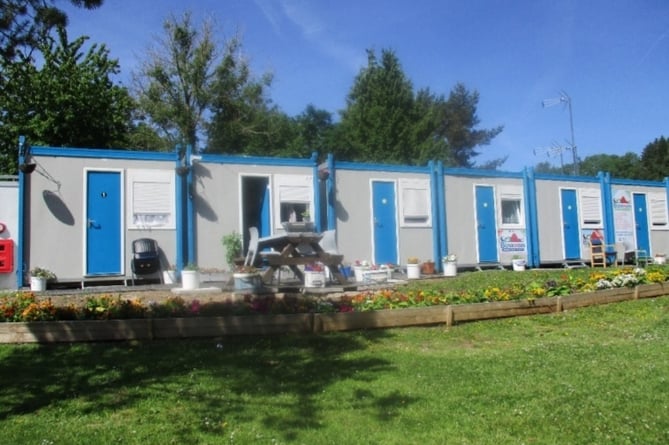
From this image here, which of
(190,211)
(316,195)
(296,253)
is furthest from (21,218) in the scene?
(316,195)

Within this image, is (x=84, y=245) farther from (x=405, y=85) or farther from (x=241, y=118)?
(x=405, y=85)

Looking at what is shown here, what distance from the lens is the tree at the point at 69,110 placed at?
20.8 m

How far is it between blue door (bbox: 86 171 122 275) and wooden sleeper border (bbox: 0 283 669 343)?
5.71 metres

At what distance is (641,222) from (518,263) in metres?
6.05

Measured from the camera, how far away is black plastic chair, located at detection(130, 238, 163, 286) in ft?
35.7

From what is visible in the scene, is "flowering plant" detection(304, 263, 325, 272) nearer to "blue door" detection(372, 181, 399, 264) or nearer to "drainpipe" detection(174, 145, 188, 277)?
"drainpipe" detection(174, 145, 188, 277)

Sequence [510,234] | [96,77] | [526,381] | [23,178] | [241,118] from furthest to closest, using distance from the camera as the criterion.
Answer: [241,118] < [96,77] < [510,234] < [23,178] < [526,381]

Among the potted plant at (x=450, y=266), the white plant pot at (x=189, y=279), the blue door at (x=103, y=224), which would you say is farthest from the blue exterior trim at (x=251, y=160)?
the potted plant at (x=450, y=266)

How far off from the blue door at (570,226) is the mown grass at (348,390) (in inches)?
411

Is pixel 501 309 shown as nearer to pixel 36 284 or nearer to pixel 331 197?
pixel 331 197

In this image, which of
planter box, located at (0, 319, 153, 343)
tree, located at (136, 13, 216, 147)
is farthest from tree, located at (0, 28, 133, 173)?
planter box, located at (0, 319, 153, 343)

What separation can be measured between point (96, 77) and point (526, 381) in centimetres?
2316

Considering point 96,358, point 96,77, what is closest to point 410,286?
point 96,358

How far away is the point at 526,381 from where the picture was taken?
4.24 meters
